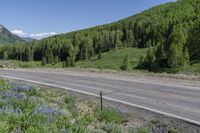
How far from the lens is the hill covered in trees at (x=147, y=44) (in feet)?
163

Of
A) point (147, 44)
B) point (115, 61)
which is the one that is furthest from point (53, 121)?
point (147, 44)

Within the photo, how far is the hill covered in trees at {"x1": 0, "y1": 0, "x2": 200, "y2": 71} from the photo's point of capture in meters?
49.7

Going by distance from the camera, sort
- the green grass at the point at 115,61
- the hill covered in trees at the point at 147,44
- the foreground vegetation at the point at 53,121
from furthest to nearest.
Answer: the green grass at the point at 115,61 < the hill covered in trees at the point at 147,44 < the foreground vegetation at the point at 53,121

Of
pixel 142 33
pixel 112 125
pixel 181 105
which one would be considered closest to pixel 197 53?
pixel 181 105

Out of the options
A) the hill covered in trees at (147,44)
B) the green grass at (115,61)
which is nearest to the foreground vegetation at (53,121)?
the hill covered in trees at (147,44)

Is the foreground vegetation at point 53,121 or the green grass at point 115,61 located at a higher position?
the green grass at point 115,61

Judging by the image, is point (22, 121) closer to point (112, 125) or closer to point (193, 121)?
point (112, 125)

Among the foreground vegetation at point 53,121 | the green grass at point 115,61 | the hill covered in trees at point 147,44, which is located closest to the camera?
the foreground vegetation at point 53,121

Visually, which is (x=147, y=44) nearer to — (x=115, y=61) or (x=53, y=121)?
(x=115, y=61)

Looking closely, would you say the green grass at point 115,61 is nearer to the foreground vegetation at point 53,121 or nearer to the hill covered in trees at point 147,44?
the hill covered in trees at point 147,44

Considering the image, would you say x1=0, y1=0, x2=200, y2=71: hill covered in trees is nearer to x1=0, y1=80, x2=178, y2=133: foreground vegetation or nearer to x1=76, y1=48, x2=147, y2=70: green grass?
x1=76, y1=48, x2=147, y2=70: green grass

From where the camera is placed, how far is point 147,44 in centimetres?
10400

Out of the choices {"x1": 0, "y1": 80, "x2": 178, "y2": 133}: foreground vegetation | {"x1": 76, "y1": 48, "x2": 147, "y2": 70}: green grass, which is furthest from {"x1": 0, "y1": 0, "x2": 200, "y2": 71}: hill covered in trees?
{"x1": 0, "y1": 80, "x2": 178, "y2": 133}: foreground vegetation

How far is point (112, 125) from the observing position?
7.53 m
